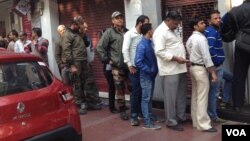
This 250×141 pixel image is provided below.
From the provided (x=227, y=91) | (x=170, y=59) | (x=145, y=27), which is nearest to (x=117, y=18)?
(x=145, y=27)

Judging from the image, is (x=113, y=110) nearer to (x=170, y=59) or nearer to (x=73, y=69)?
(x=73, y=69)

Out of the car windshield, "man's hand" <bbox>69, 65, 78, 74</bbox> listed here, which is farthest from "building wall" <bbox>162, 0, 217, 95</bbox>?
the car windshield

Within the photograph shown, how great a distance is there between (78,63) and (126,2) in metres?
1.69

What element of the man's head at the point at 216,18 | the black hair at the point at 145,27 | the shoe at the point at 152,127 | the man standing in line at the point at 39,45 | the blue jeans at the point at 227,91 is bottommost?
the shoe at the point at 152,127

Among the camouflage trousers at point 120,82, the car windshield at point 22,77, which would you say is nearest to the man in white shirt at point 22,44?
the camouflage trousers at point 120,82

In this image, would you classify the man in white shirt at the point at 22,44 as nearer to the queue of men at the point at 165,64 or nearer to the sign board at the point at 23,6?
the sign board at the point at 23,6

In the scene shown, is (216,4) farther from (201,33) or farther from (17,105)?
(17,105)

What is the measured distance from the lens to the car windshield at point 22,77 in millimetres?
4062

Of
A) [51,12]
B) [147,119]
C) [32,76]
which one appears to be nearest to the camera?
[32,76]

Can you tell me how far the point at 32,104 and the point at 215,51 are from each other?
302 centimetres

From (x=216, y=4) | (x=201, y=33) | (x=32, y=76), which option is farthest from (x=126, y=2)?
(x=32, y=76)

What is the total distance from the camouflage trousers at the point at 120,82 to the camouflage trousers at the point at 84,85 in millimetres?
784

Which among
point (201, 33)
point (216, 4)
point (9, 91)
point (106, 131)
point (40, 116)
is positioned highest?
point (216, 4)

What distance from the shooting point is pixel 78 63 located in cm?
730
